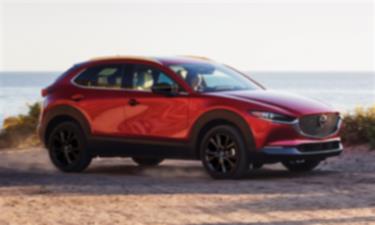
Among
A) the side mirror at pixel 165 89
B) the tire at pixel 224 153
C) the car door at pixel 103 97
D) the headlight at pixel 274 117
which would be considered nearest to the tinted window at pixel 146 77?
the side mirror at pixel 165 89

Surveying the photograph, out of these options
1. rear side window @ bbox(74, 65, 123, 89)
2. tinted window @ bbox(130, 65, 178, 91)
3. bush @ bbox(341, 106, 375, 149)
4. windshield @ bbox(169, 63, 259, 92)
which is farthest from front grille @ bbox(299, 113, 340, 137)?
bush @ bbox(341, 106, 375, 149)

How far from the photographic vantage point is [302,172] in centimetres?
1664

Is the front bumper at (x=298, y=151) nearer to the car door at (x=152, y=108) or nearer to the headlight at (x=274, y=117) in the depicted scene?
the headlight at (x=274, y=117)

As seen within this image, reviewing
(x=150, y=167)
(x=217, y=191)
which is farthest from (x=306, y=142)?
(x=150, y=167)

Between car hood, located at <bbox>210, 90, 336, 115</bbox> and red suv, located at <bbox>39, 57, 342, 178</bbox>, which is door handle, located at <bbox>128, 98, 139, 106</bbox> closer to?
red suv, located at <bbox>39, 57, 342, 178</bbox>

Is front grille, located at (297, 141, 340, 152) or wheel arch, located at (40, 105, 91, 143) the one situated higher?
wheel arch, located at (40, 105, 91, 143)

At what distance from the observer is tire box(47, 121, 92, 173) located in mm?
16969

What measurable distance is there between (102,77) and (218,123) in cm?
218

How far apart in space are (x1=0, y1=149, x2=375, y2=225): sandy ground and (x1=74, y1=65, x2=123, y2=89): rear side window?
4.30 feet

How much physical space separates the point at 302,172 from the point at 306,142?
4.18ft

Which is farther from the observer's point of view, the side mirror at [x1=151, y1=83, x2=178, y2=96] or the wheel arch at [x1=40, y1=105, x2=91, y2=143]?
the wheel arch at [x1=40, y1=105, x2=91, y2=143]

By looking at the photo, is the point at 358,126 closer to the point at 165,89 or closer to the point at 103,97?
the point at 165,89

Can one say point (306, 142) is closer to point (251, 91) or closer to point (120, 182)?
point (251, 91)

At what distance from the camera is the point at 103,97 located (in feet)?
54.9
